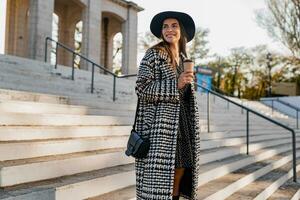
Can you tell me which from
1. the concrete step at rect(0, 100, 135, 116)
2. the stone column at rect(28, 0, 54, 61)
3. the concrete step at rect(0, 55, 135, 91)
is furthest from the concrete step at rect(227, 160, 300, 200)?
the stone column at rect(28, 0, 54, 61)

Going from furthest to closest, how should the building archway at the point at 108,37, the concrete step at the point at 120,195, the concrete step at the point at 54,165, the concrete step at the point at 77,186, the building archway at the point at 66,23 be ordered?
the building archway at the point at 108,37 < the building archway at the point at 66,23 < the concrete step at the point at 120,195 < the concrete step at the point at 54,165 < the concrete step at the point at 77,186

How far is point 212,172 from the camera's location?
525cm

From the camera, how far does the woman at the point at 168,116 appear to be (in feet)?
7.52

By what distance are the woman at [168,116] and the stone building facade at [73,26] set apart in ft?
36.4

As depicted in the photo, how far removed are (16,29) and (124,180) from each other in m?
13.4

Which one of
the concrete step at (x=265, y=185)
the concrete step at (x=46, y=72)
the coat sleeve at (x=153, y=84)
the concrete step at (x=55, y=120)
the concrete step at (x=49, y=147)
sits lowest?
the concrete step at (x=265, y=185)

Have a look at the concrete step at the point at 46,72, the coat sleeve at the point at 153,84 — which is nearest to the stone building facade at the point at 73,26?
the concrete step at the point at 46,72

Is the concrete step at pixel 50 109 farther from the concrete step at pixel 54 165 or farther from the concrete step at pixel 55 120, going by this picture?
the concrete step at pixel 54 165

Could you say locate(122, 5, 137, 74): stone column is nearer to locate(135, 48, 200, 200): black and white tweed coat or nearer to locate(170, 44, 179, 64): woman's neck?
locate(170, 44, 179, 64): woman's neck

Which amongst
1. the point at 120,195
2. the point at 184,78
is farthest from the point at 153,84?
the point at 120,195

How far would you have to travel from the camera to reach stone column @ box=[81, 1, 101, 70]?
15383mm

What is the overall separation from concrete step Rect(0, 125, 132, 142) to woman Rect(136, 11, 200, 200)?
1840 mm

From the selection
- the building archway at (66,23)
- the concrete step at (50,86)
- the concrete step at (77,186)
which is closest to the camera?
the concrete step at (77,186)

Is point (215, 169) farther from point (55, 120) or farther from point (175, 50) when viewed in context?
point (175, 50)
